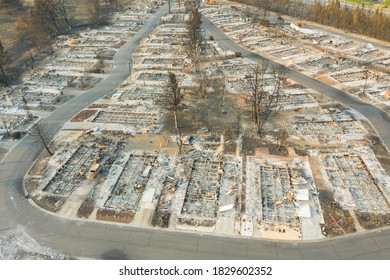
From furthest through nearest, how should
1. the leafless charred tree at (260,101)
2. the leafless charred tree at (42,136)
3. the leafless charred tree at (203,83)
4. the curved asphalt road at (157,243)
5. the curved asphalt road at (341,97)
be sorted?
the leafless charred tree at (203,83) < the curved asphalt road at (341,97) < the leafless charred tree at (260,101) < the leafless charred tree at (42,136) < the curved asphalt road at (157,243)

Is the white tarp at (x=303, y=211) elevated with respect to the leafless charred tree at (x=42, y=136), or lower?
lower

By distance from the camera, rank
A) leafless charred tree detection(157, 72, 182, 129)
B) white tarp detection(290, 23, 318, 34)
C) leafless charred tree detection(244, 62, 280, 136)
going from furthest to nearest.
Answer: white tarp detection(290, 23, 318, 34)
leafless charred tree detection(244, 62, 280, 136)
leafless charred tree detection(157, 72, 182, 129)

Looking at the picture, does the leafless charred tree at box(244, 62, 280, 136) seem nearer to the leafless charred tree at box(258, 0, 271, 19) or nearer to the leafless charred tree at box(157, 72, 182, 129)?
the leafless charred tree at box(157, 72, 182, 129)

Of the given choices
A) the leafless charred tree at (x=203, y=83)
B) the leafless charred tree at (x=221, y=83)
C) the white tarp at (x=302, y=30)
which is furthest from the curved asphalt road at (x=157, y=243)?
the white tarp at (x=302, y=30)

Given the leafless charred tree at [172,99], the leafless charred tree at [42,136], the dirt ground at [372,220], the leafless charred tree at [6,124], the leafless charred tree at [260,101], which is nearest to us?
the dirt ground at [372,220]

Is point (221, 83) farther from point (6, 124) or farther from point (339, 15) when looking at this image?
point (339, 15)

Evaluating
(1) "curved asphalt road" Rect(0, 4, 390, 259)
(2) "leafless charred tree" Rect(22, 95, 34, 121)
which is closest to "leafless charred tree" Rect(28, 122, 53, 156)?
(2) "leafless charred tree" Rect(22, 95, 34, 121)

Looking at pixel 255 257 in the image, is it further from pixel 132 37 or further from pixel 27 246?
pixel 132 37

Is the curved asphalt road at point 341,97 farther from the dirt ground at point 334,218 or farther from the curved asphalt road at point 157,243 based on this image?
the curved asphalt road at point 157,243

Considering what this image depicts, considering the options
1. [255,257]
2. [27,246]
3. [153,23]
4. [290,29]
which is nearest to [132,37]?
[153,23]
